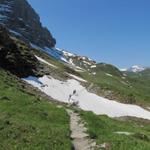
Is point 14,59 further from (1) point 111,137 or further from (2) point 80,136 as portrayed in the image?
(1) point 111,137

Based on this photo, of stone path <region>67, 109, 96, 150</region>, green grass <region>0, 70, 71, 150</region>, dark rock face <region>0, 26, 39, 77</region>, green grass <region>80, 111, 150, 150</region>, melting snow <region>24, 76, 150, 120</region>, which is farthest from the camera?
melting snow <region>24, 76, 150, 120</region>

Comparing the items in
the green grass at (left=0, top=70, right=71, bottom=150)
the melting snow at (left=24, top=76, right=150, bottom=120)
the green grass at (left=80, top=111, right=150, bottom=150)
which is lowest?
the green grass at (left=0, top=70, right=71, bottom=150)

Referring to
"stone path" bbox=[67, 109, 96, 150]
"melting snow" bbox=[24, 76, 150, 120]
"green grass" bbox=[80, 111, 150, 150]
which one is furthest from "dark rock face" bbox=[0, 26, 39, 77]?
"stone path" bbox=[67, 109, 96, 150]

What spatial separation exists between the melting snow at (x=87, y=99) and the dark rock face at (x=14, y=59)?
7.95 ft

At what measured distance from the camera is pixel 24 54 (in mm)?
83250

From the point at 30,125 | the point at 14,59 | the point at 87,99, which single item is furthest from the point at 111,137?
the point at 87,99

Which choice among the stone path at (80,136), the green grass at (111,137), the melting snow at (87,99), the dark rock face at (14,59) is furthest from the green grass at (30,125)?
the melting snow at (87,99)

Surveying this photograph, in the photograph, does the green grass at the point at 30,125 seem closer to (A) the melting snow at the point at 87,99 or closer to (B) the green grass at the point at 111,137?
(B) the green grass at the point at 111,137

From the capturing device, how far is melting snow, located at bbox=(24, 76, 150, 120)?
7694 cm

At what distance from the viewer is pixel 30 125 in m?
32.3

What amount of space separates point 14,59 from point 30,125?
45226 mm

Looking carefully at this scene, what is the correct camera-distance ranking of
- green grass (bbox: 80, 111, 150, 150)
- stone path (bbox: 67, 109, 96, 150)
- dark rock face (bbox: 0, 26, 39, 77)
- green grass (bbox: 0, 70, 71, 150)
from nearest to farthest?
green grass (bbox: 80, 111, 150, 150) < green grass (bbox: 0, 70, 71, 150) < stone path (bbox: 67, 109, 96, 150) < dark rock face (bbox: 0, 26, 39, 77)

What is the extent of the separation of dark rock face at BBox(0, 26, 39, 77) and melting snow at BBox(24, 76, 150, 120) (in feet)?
7.95

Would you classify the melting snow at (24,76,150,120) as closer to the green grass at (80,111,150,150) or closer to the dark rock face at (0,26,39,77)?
the dark rock face at (0,26,39,77)
